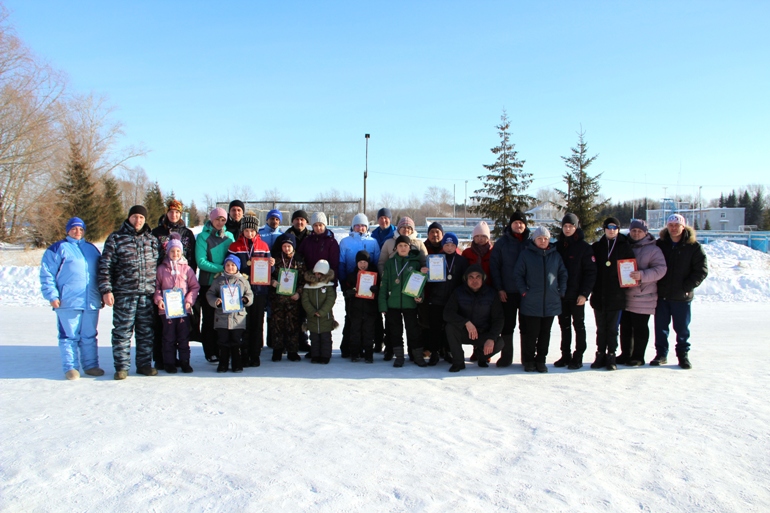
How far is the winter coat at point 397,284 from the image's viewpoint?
6832 mm

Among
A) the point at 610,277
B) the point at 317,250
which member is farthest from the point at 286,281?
the point at 610,277

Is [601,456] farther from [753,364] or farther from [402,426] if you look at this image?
[753,364]

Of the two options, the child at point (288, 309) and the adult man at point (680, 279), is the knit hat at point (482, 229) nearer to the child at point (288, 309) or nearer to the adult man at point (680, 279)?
the adult man at point (680, 279)

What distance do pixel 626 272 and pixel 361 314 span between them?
143 inches

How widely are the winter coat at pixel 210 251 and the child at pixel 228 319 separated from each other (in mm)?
286

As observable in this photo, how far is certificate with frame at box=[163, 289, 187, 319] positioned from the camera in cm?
615

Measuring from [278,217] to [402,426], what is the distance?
4.30m

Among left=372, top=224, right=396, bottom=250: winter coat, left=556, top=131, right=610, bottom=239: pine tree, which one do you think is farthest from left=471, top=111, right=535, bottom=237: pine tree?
left=372, top=224, right=396, bottom=250: winter coat

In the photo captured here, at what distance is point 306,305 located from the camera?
698 centimetres

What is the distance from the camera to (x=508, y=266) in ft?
21.9

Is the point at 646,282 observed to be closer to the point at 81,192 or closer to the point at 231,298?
the point at 231,298

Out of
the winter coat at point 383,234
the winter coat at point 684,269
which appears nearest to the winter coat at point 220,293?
the winter coat at point 383,234

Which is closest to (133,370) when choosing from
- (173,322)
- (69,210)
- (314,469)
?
(173,322)

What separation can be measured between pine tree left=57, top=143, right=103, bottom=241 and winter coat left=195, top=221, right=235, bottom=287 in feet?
103
